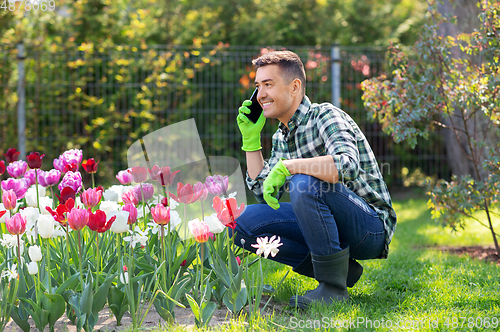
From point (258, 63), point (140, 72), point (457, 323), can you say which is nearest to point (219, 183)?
point (258, 63)

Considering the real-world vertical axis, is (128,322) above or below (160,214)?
below

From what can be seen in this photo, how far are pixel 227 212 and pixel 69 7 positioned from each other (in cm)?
522

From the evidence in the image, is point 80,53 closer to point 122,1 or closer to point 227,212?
point 122,1

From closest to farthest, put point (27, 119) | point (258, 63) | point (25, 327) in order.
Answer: point (25, 327) → point (258, 63) → point (27, 119)

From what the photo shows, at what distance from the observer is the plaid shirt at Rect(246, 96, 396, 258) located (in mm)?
2004

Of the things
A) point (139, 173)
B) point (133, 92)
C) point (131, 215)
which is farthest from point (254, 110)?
point (133, 92)

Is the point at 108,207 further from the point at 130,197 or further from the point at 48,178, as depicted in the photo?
the point at 48,178

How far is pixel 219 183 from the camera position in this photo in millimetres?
2072

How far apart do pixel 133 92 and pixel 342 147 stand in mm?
4074

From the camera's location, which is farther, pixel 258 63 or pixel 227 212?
pixel 258 63

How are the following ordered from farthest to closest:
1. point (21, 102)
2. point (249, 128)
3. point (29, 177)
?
point (21, 102)
point (249, 128)
point (29, 177)

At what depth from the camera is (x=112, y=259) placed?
6.59ft

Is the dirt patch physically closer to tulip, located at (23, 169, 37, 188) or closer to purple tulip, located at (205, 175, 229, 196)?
purple tulip, located at (205, 175, 229, 196)

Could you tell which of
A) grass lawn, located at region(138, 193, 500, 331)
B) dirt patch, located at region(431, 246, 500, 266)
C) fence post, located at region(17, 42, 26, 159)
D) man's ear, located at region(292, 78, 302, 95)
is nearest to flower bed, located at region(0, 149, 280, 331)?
grass lawn, located at region(138, 193, 500, 331)
